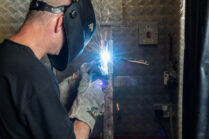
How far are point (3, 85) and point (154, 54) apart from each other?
1.72 metres

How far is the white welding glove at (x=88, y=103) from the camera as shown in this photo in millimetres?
1149

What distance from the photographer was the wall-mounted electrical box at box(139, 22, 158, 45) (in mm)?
1967

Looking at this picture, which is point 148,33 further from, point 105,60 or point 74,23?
point 74,23

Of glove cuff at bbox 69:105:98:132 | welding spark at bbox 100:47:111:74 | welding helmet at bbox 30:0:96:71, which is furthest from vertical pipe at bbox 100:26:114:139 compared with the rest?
welding helmet at bbox 30:0:96:71

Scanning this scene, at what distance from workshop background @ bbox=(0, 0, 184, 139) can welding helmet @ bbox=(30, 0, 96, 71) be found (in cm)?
78

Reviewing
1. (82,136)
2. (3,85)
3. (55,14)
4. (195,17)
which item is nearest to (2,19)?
(55,14)

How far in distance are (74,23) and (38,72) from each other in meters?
0.40

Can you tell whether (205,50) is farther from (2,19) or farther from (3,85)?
(2,19)

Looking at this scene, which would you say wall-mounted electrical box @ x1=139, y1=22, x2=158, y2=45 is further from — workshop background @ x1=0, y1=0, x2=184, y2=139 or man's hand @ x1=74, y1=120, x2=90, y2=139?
man's hand @ x1=74, y1=120, x2=90, y2=139

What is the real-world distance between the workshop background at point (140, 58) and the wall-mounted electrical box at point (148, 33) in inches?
1.4

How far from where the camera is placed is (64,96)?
152cm

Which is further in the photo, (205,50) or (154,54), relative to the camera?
(154,54)

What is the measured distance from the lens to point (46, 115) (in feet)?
2.60

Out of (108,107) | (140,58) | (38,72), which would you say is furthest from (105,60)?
(38,72)
